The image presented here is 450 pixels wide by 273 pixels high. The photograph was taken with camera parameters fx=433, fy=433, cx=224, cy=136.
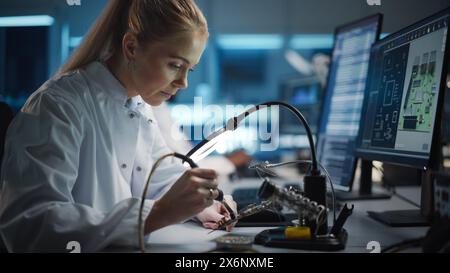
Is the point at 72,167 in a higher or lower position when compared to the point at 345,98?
lower

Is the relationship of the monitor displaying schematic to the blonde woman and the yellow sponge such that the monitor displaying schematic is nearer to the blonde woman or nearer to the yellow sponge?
the yellow sponge

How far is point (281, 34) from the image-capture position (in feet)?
9.25

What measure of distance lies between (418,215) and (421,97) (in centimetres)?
29

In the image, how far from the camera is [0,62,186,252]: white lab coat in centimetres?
72

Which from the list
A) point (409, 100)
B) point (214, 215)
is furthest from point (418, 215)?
point (214, 215)

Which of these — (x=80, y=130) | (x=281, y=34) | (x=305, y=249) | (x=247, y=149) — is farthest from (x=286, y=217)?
(x=281, y=34)

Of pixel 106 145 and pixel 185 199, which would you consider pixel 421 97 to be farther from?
pixel 106 145

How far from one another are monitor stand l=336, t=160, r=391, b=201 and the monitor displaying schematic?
0.18 m

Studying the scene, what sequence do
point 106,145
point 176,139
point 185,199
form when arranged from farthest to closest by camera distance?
point 176,139 < point 106,145 < point 185,199

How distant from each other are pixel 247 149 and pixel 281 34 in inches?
38.5

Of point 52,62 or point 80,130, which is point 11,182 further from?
point 52,62

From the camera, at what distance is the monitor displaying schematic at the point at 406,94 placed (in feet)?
2.94

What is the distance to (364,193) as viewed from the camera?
1.40 metres
